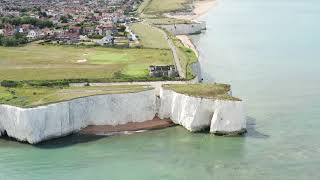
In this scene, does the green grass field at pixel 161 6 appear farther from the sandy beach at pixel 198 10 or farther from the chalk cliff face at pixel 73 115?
the chalk cliff face at pixel 73 115

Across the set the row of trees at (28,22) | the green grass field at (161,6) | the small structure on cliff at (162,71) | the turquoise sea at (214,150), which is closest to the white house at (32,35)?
the row of trees at (28,22)

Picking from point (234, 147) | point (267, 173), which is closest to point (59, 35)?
point (234, 147)

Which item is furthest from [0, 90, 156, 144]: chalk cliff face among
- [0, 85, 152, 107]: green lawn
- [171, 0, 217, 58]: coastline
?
[171, 0, 217, 58]: coastline

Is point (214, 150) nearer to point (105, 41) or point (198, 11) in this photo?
point (105, 41)

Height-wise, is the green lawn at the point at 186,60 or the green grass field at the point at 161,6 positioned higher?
the green lawn at the point at 186,60

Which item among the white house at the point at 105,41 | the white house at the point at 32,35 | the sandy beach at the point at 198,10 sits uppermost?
the white house at the point at 105,41

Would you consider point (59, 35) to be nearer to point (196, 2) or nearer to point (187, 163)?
point (187, 163)

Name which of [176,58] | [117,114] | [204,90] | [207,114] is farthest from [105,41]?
[207,114]
